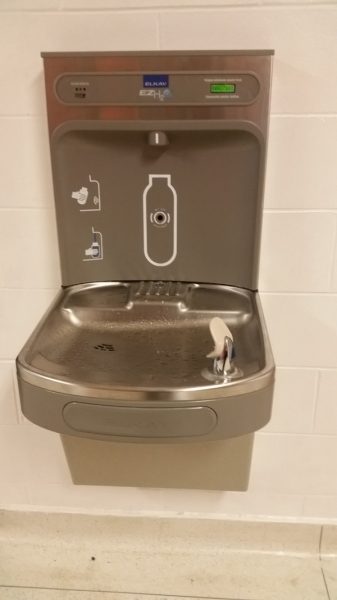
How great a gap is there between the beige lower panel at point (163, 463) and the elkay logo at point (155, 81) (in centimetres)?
61

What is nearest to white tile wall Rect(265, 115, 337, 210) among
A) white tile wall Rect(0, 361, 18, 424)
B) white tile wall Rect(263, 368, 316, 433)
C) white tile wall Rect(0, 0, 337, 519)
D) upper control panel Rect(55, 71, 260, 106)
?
white tile wall Rect(0, 0, 337, 519)

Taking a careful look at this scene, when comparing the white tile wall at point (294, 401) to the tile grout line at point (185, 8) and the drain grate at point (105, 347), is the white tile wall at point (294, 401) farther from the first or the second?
the tile grout line at point (185, 8)

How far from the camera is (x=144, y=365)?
0.84 metres

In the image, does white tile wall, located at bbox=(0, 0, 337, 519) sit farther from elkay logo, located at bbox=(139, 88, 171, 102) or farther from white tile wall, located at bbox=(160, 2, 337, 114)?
elkay logo, located at bbox=(139, 88, 171, 102)

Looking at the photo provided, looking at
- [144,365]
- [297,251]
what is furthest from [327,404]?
[144,365]

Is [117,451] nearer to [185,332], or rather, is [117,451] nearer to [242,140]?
[185,332]

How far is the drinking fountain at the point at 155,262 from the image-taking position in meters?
0.75

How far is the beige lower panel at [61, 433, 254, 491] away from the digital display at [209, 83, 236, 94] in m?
0.58

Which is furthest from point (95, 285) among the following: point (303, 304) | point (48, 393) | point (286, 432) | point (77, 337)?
point (286, 432)

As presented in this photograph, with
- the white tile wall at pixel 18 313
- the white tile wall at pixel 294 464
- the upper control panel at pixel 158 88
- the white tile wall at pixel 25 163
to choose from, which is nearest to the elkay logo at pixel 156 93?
the upper control panel at pixel 158 88

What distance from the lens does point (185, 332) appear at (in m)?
0.93

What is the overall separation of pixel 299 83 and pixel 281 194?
19cm

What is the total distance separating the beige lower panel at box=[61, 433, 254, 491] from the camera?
38.0 inches

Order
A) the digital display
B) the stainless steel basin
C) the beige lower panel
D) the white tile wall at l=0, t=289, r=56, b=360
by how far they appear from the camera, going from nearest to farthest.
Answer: the stainless steel basin → the digital display → the beige lower panel → the white tile wall at l=0, t=289, r=56, b=360
